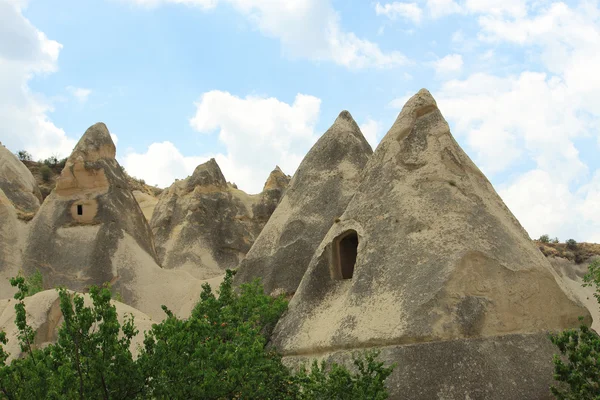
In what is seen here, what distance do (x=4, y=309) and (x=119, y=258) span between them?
644 cm

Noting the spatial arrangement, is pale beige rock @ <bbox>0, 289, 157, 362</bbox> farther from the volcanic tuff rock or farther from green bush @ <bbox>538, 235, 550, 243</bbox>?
green bush @ <bbox>538, 235, 550, 243</bbox>

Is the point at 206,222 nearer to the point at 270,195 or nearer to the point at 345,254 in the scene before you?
the point at 270,195

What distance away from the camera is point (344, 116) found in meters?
14.5

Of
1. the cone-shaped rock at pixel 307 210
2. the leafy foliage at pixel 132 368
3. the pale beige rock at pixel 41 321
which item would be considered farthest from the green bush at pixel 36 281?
the leafy foliage at pixel 132 368

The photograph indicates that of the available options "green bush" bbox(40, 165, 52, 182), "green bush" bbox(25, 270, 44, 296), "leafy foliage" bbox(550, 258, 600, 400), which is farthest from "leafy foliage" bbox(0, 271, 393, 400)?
"green bush" bbox(40, 165, 52, 182)

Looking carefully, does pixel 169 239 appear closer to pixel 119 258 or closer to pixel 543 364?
pixel 119 258

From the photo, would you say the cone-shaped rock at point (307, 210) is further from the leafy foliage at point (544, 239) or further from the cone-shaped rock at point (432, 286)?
the leafy foliage at point (544, 239)

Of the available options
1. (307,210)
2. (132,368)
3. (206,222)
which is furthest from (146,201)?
(132,368)

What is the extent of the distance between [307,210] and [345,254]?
233cm

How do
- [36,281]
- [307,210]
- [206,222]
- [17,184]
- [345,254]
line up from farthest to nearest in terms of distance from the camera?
[17,184]
[206,222]
[36,281]
[307,210]
[345,254]

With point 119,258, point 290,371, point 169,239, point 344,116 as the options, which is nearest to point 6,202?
point 119,258

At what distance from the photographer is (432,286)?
8.29m

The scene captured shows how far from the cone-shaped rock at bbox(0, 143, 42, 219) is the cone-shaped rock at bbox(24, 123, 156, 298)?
28.1 feet

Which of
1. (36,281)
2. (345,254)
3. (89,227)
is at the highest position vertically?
(89,227)
